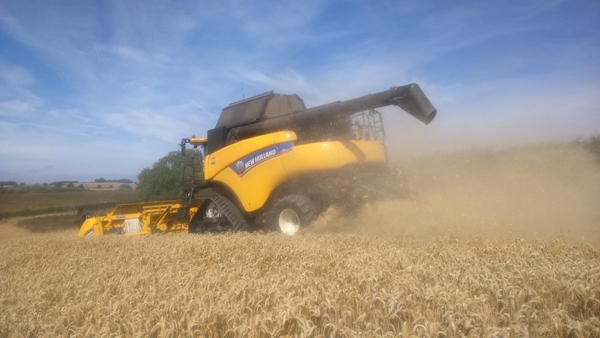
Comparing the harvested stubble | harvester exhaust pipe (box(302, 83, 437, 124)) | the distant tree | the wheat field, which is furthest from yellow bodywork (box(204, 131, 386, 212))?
the distant tree

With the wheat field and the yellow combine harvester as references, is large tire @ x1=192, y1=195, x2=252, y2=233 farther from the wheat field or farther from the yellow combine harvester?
the wheat field

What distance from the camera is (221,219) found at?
28.8 feet

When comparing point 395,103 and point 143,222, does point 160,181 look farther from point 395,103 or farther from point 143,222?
point 395,103

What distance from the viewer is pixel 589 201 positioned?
27.2ft

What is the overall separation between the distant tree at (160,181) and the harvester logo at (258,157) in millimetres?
26562

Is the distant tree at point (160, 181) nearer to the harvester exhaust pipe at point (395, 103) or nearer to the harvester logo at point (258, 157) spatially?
the harvester logo at point (258, 157)

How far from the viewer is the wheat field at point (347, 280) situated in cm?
257

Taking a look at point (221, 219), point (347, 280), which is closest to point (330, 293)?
point (347, 280)

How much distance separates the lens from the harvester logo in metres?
7.43

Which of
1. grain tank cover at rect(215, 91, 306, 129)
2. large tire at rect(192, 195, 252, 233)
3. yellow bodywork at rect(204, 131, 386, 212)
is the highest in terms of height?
grain tank cover at rect(215, 91, 306, 129)

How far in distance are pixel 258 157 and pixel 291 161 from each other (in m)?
0.82

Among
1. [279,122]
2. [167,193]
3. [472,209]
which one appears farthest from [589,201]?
[167,193]

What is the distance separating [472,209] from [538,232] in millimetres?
1155

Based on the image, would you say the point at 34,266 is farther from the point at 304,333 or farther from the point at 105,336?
the point at 304,333
